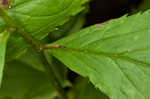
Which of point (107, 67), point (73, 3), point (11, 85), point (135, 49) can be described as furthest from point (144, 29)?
point (11, 85)

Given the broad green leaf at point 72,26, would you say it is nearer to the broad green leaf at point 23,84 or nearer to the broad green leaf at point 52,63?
the broad green leaf at point 52,63

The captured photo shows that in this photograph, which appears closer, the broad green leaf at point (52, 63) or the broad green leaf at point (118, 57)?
the broad green leaf at point (118, 57)

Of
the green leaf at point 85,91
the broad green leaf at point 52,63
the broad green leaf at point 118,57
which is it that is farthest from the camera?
the broad green leaf at point 52,63

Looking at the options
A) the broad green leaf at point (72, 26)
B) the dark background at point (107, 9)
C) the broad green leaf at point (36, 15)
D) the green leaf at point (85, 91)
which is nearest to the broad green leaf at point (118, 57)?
the broad green leaf at point (36, 15)

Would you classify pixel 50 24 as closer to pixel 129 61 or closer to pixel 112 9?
pixel 129 61

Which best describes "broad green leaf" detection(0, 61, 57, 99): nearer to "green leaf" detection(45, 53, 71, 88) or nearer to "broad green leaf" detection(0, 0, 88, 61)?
"green leaf" detection(45, 53, 71, 88)
